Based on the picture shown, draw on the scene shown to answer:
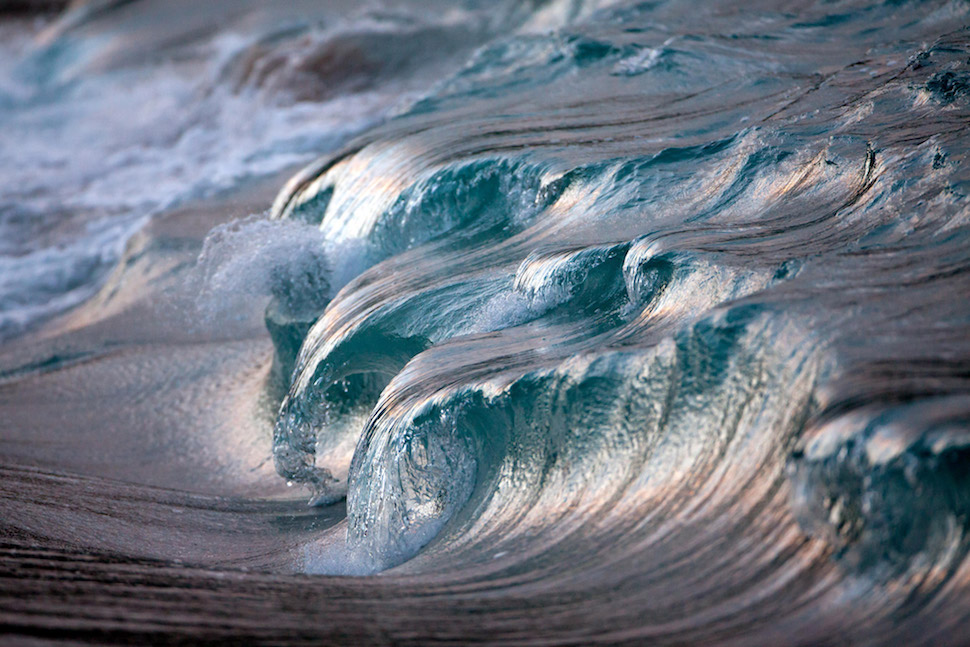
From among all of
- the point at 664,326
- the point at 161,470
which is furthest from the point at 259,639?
the point at 161,470

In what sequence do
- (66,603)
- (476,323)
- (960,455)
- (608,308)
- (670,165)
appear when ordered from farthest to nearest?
1. (670,165)
2. (476,323)
3. (608,308)
4. (66,603)
5. (960,455)

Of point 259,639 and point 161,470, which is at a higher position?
point 161,470

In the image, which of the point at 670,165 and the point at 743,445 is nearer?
the point at 743,445

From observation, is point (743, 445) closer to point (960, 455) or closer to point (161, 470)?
point (960, 455)

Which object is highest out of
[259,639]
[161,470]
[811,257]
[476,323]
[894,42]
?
[894,42]

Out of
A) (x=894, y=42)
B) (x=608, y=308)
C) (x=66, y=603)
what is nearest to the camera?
(x=66, y=603)

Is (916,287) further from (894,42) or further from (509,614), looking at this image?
(894,42)
